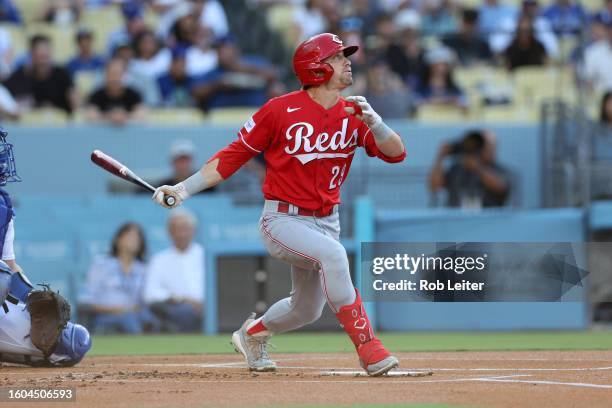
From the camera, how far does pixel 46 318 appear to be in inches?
317

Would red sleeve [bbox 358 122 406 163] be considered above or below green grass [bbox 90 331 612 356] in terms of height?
above

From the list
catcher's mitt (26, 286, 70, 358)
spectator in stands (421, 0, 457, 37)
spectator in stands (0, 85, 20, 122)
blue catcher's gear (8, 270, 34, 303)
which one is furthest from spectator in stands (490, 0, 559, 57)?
catcher's mitt (26, 286, 70, 358)

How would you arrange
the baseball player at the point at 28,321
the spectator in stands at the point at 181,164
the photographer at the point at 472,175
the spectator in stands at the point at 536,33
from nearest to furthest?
1. the baseball player at the point at 28,321
2. the spectator in stands at the point at 181,164
3. the photographer at the point at 472,175
4. the spectator in stands at the point at 536,33

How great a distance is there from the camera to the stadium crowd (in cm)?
1523

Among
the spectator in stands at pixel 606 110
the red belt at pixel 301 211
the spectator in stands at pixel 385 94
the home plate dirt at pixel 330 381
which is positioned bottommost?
the home plate dirt at pixel 330 381

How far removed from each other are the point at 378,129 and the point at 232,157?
3.02 feet

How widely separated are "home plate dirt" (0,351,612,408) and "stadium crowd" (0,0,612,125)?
6.68m

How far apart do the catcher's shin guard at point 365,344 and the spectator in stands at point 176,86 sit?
349 inches

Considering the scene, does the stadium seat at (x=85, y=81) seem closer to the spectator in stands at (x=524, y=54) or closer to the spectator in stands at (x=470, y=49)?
Result: the spectator in stands at (x=470, y=49)

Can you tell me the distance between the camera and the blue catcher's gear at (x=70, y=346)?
8164 millimetres

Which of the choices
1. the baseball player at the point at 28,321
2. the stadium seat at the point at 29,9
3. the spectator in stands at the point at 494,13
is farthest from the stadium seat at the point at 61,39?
the baseball player at the point at 28,321

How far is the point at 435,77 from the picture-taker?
1552 centimetres

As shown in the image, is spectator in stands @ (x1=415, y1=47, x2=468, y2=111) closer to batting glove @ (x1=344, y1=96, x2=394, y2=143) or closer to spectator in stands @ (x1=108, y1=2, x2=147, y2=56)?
spectator in stands @ (x1=108, y1=2, x2=147, y2=56)

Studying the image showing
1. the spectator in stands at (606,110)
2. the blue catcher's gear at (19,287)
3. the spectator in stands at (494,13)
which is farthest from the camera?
the spectator in stands at (494,13)
